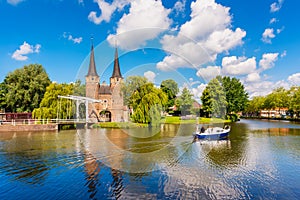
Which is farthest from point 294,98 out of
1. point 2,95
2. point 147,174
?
point 2,95

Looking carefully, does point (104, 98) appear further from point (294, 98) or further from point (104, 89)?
point (294, 98)

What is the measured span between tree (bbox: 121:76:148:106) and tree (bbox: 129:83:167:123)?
874 mm

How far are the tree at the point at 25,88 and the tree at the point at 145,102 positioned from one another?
2314 centimetres

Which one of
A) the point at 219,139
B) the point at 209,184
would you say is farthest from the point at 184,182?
the point at 219,139

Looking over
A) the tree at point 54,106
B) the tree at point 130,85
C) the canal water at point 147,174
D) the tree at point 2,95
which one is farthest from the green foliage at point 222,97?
the tree at point 2,95

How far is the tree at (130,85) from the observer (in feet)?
108

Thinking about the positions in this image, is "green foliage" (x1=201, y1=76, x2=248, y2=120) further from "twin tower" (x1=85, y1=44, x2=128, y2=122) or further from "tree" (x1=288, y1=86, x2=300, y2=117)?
"twin tower" (x1=85, y1=44, x2=128, y2=122)

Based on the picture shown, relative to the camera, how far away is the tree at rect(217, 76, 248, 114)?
6454 cm

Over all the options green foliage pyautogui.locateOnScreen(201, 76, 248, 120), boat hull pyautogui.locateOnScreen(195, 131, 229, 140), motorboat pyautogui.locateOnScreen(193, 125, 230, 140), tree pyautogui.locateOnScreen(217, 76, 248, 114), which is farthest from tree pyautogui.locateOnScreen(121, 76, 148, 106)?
tree pyautogui.locateOnScreen(217, 76, 248, 114)

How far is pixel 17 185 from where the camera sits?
392 inches

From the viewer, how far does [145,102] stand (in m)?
37.5

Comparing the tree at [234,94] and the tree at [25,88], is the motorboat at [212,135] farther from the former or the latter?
the tree at [234,94]

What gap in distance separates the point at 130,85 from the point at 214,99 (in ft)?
95.1

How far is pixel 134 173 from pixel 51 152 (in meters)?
8.52
